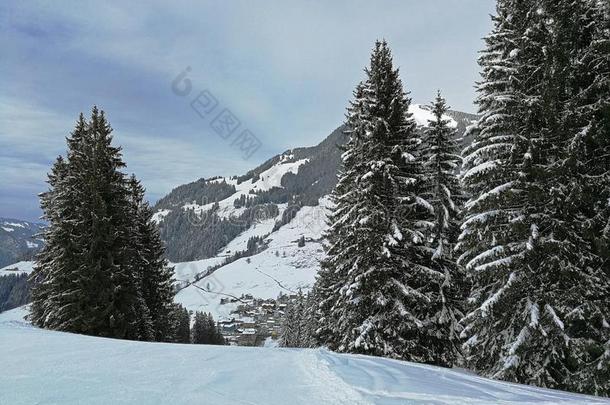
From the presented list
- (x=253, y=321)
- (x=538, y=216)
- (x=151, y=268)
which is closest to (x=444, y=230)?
(x=538, y=216)

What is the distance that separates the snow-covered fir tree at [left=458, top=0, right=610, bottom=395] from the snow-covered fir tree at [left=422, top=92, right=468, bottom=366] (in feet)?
9.30

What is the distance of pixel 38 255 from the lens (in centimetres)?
2828

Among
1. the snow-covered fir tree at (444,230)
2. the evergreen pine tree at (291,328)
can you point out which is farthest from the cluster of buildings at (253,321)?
the snow-covered fir tree at (444,230)

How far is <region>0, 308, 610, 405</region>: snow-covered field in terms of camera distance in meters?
5.04

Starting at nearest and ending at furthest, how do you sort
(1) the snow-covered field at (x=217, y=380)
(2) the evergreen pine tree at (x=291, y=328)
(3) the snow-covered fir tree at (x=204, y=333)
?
1. (1) the snow-covered field at (x=217, y=380)
2. (2) the evergreen pine tree at (x=291, y=328)
3. (3) the snow-covered fir tree at (x=204, y=333)

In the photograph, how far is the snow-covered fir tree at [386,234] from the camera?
16500 mm

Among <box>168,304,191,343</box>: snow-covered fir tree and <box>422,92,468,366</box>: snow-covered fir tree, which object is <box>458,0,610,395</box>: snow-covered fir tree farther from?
<box>168,304,191,343</box>: snow-covered fir tree

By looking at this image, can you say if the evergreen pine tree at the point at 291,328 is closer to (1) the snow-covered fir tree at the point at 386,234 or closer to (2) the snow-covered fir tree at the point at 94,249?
Answer: (2) the snow-covered fir tree at the point at 94,249

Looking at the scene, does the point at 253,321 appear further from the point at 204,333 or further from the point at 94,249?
the point at 94,249

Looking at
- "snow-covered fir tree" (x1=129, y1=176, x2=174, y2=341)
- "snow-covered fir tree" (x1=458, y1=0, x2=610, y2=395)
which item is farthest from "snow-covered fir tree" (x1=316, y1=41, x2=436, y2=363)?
"snow-covered fir tree" (x1=129, y1=176, x2=174, y2=341)

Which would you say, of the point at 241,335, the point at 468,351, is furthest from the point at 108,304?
the point at 241,335

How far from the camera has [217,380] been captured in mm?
5930

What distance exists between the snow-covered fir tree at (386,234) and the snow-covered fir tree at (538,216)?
272cm

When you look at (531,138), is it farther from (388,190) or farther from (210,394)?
(210,394)
